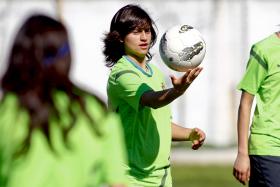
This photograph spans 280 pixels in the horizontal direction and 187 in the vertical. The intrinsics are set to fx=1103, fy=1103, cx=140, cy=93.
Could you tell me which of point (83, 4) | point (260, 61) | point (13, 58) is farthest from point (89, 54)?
point (13, 58)

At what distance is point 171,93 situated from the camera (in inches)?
258

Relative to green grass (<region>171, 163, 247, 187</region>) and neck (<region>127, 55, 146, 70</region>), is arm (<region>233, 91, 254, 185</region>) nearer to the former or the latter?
neck (<region>127, 55, 146, 70</region>)

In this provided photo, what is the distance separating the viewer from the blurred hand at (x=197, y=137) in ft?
Result: 24.5

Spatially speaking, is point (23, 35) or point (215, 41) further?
point (215, 41)

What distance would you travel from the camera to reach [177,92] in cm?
650

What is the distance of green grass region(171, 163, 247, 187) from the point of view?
14.8 metres

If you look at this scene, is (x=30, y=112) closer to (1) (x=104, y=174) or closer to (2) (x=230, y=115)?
(1) (x=104, y=174)

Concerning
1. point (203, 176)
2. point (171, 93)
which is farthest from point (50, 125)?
point (203, 176)

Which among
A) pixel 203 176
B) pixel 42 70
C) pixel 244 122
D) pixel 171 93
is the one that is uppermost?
pixel 42 70

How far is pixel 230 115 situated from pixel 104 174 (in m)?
18.3

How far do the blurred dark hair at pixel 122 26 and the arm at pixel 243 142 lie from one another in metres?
0.76

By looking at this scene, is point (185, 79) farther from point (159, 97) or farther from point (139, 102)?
point (139, 102)

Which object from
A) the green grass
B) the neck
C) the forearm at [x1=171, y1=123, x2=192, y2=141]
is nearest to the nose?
the neck

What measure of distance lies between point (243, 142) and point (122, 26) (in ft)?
3.66
